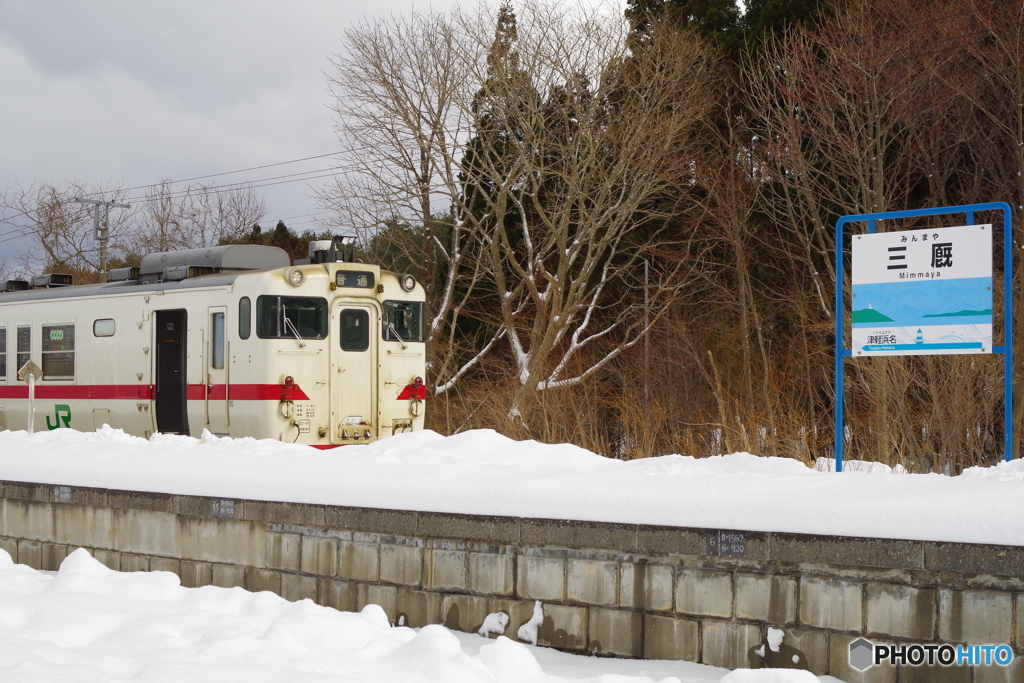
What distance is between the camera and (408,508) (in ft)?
22.5

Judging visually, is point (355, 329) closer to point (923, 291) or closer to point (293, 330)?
point (293, 330)

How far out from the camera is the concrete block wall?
5.29 meters

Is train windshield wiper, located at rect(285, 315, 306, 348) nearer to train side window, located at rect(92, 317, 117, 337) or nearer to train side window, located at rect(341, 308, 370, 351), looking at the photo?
train side window, located at rect(341, 308, 370, 351)

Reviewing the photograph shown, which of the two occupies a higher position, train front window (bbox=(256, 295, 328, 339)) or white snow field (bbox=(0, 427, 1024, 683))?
train front window (bbox=(256, 295, 328, 339))

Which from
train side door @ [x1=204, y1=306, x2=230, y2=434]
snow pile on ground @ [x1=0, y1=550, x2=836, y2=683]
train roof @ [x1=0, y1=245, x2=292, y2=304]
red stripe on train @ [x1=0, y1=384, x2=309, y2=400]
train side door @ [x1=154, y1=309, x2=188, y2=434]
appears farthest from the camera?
train side door @ [x1=154, y1=309, x2=188, y2=434]

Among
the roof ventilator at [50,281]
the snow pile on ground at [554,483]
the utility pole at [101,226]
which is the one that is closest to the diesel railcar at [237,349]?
the roof ventilator at [50,281]

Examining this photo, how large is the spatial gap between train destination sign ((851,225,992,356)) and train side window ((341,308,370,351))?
7.83 metres

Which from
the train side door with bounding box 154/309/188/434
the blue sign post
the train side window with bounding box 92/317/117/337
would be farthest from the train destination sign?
the train side window with bounding box 92/317/117/337

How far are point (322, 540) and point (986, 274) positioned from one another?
5196mm

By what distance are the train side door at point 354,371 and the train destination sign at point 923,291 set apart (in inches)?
307

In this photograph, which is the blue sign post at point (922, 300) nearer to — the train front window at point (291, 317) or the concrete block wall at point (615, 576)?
the concrete block wall at point (615, 576)

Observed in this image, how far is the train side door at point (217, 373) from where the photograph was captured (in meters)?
13.9

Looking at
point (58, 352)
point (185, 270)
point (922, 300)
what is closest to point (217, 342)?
point (185, 270)

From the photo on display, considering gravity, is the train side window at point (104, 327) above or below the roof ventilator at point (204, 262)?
below
